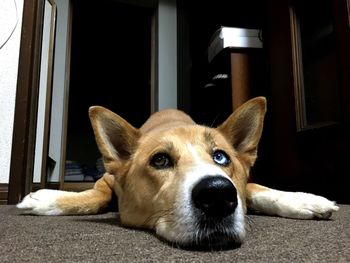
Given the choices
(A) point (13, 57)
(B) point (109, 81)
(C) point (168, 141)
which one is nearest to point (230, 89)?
(A) point (13, 57)

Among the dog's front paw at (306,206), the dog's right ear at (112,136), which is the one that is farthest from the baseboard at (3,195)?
the dog's front paw at (306,206)

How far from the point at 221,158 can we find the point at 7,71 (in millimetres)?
1654

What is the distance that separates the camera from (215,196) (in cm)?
87

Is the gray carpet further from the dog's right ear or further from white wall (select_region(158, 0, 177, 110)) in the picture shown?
white wall (select_region(158, 0, 177, 110))

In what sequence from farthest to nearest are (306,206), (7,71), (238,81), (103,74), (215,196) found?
(103,74)
(238,81)
(7,71)
(306,206)
(215,196)

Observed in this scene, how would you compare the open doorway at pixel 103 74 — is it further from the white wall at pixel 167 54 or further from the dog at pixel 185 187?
the dog at pixel 185 187

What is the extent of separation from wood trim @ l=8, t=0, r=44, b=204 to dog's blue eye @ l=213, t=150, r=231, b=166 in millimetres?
1448

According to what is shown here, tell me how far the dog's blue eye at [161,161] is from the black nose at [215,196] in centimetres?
26

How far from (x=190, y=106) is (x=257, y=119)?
9.41ft

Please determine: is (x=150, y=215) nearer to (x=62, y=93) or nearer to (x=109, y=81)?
(x=62, y=93)

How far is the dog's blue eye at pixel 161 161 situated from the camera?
115cm

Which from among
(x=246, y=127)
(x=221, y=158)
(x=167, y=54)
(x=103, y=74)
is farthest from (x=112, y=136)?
(x=103, y=74)

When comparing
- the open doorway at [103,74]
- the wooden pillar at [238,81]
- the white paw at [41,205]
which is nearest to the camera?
the white paw at [41,205]

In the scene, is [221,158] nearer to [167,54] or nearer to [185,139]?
[185,139]
